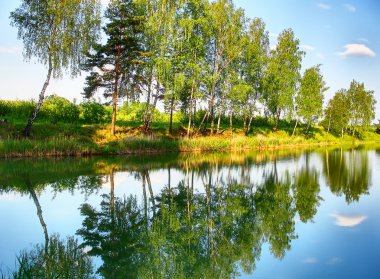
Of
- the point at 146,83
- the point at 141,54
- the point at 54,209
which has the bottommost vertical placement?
the point at 54,209

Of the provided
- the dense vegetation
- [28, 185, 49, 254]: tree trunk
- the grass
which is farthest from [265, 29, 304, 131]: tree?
[28, 185, 49, 254]: tree trunk

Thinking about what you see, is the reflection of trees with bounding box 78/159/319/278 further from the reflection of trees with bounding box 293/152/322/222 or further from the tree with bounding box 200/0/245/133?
the tree with bounding box 200/0/245/133

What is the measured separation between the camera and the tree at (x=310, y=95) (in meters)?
49.2

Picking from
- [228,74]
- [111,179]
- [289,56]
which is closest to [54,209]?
[111,179]

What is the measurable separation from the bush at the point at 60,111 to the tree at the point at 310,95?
3141 cm

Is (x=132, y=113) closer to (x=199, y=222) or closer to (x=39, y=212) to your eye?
(x=39, y=212)

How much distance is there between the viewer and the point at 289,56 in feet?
155

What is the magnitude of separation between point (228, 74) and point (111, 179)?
25061 millimetres

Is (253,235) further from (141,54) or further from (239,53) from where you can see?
(239,53)

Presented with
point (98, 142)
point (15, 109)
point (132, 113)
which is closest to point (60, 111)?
point (15, 109)

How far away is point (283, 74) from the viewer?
4606cm

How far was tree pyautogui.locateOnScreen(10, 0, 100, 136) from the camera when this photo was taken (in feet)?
81.8

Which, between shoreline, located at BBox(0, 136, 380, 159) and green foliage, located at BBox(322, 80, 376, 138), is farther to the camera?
green foliage, located at BBox(322, 80, 376, 138)

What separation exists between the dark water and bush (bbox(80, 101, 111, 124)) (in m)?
18.8
